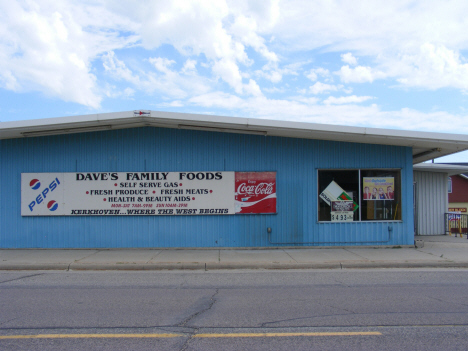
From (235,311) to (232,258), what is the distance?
464 cm

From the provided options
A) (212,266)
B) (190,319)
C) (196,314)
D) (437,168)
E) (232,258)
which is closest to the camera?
(190,319)

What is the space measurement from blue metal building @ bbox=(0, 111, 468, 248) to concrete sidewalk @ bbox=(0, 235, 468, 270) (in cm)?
42

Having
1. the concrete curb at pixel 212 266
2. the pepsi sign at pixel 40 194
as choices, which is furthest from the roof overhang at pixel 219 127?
the concrete curb at pixel 212 266

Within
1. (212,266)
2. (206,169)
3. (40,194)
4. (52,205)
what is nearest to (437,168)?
(206,169)

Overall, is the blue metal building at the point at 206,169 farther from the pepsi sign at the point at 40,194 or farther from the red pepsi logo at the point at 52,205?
the red pepsi logo at the point at 52,205

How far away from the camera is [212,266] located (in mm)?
9969

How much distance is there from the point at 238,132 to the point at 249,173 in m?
1.38

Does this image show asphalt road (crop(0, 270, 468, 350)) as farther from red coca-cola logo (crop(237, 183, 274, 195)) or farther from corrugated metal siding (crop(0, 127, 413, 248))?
red coca-cola logo (crop(237, 183, 274, 195))

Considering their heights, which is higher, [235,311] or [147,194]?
[147,194]

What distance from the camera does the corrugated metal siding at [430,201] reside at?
17188mm

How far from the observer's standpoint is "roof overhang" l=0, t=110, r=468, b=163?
1086cm

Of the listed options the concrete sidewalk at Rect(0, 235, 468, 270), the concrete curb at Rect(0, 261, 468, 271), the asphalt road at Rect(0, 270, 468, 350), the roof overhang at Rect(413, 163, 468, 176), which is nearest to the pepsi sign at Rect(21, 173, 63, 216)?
the concrete sidewalk at Rect(0, 235, 468, 270)

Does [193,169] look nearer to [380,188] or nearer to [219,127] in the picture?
[219,127]

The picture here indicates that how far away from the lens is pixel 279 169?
12453 mm
